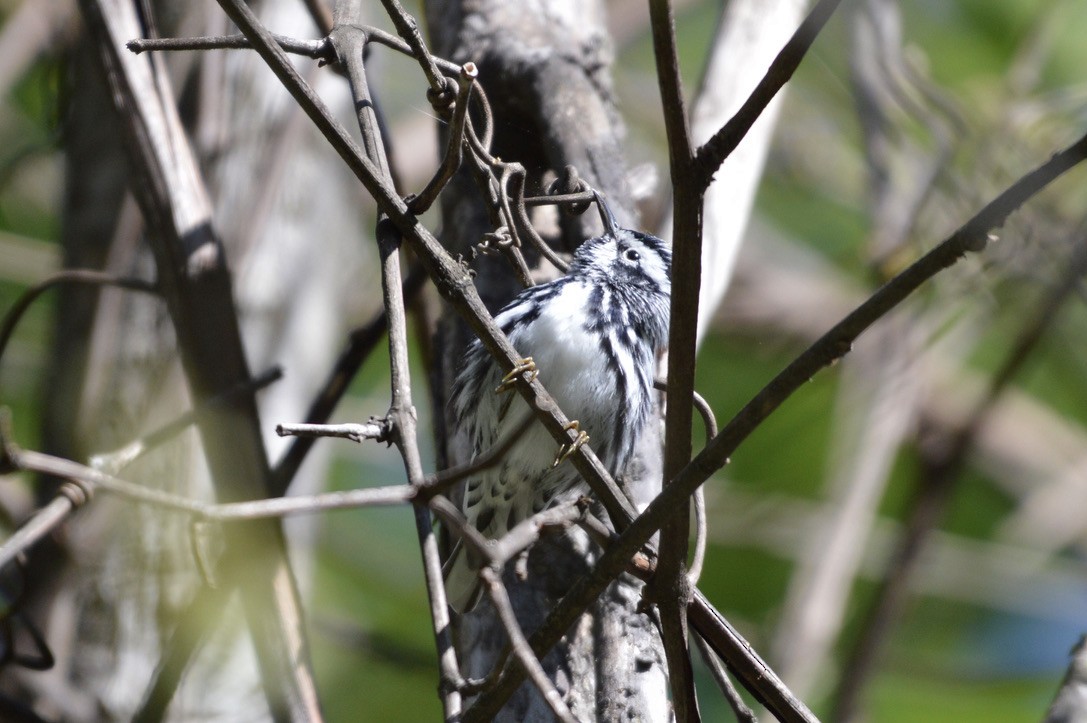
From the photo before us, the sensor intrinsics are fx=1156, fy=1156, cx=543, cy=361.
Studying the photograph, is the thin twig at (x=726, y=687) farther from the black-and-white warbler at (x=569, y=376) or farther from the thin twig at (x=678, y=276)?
the black-and-white warbler at (x=569, y=376)

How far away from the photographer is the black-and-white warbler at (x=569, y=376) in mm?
2479

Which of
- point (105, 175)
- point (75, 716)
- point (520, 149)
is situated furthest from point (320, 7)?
point (75, 716)

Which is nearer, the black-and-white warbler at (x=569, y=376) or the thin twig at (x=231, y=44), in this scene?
the thin twig at (x=231, y=44)

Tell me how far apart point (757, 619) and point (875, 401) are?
7.47ft

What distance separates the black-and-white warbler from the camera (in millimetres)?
2479

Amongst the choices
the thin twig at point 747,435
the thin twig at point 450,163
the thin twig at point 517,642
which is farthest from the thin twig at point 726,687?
the thin twig at point 450,163

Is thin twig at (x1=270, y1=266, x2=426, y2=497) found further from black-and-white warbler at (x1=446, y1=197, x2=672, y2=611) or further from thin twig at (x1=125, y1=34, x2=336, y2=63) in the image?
thin twig at (x1=125, y1=34, x2=336, y2=63)

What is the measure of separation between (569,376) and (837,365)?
263 cm

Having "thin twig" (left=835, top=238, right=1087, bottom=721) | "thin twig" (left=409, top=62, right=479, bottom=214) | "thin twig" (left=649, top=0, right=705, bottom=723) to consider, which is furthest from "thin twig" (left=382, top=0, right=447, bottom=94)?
"thin twig" (left=835, top=238, right=1087, bottom=721)

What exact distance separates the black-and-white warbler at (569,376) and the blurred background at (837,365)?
0.90ft

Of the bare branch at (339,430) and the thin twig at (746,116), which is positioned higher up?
the thin twig at (746,116)

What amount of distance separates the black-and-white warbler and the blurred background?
0.90 feet

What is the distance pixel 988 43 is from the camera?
622 cm

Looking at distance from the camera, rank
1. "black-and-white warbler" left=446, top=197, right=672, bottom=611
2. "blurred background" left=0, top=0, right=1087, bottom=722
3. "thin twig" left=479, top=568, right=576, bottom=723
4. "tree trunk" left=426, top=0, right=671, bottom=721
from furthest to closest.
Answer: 1. "blurred background" left=0, top=0, right=1087, bottom=722
2. "black-and-white warbler" left=446, top=197, right=672, bottom=611
3. "tree trunk" left=426, top=0, right=671, bottom=721
4. "thin twig" left=479, top=568, right=576, bottom=723
